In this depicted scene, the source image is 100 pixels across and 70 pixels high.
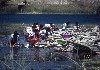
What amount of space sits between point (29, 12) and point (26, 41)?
9162 cm

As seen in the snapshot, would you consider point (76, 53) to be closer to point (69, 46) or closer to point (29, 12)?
point (69, 46)

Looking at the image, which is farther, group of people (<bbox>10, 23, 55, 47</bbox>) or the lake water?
the lake water

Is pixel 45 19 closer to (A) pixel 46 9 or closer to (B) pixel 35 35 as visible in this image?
(A) pixel 46 9

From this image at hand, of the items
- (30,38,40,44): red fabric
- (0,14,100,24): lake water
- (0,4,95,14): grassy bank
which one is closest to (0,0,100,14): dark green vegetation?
(0,4,95,14): grassy bank

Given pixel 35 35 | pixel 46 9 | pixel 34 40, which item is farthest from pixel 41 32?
pixel 46 9

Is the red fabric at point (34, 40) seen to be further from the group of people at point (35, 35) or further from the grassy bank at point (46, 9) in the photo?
the grassy bank at point (46, 9)

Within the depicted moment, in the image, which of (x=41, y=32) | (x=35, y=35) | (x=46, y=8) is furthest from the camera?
(x=46, y=8)

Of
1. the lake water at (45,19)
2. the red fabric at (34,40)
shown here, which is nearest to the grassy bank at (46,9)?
the lake water at (45,19)

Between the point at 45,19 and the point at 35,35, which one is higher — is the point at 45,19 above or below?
below

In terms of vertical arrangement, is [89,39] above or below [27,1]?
above

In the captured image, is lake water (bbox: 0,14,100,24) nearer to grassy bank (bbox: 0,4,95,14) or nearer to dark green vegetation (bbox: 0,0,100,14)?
grassy bank (bbox: 0,4,95,14)

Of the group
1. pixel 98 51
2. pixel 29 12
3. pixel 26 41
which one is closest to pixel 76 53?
pixel 98 51

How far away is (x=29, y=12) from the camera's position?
15225cm

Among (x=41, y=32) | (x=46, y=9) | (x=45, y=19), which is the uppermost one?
(x=41, y=32)
